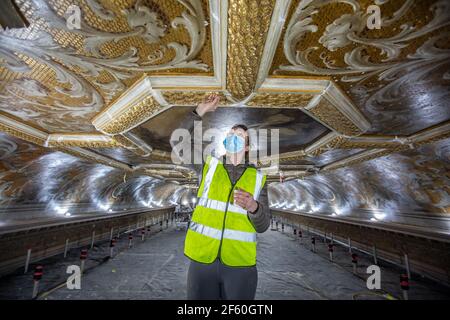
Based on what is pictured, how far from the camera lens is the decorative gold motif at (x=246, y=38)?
6.33 ft

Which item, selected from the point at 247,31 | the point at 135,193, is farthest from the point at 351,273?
the point at 135,193

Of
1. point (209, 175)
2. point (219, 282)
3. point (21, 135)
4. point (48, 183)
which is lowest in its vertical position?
point (219, 282)

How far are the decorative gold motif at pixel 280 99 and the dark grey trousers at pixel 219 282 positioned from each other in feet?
8.91

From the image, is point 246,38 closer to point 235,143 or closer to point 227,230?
point 235,143

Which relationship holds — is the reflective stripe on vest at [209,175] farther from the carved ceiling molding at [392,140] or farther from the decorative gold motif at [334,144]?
the carved ceiling molding at [392,140]

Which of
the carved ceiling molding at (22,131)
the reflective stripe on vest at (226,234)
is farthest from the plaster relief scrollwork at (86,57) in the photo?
the reflective stripe on vest at (226,234)

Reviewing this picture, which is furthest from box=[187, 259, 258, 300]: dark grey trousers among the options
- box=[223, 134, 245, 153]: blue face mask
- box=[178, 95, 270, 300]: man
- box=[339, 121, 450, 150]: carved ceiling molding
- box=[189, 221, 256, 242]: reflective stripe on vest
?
box=[339, 121, 450, 150]: carved ceiling molding

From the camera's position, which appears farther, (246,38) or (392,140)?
(392,140)

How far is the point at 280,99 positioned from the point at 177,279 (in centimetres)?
622

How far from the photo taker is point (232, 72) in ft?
9.82

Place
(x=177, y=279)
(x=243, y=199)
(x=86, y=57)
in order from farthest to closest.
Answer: (x=177, y=279)
(x=86, y=57)
(x=243, y=199)

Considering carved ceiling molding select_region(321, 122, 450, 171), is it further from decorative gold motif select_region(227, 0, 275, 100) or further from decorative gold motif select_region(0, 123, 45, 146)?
decorative gold motif select_region(0, 123, 45, 146)

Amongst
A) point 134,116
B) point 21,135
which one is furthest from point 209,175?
point 21,135

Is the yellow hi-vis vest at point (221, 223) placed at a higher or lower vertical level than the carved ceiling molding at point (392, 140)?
lower
